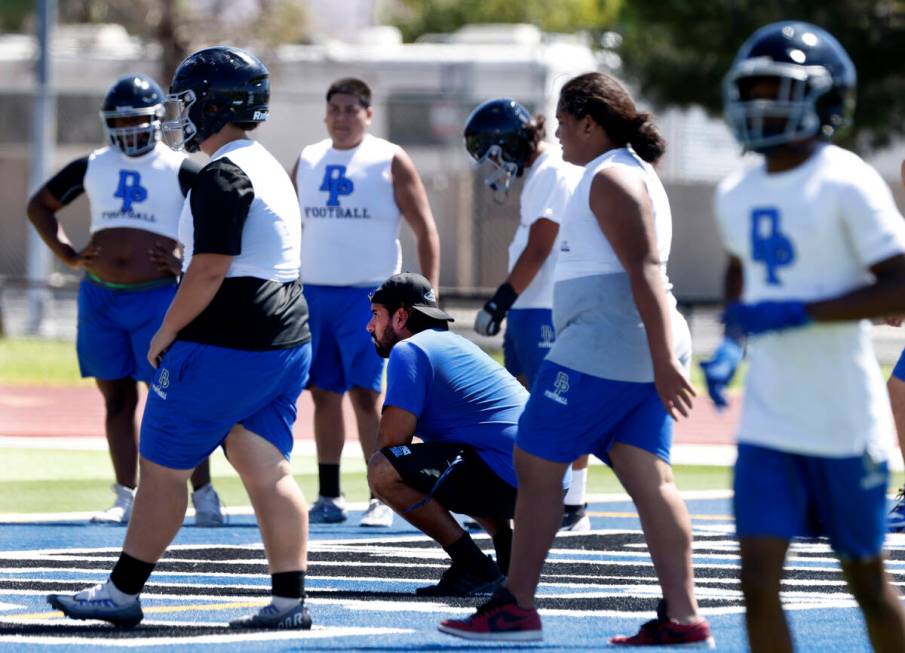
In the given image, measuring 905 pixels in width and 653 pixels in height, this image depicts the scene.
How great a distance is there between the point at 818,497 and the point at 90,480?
7.84 meters

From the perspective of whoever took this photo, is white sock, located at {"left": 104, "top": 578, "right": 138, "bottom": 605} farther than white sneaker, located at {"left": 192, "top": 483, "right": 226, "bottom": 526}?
No

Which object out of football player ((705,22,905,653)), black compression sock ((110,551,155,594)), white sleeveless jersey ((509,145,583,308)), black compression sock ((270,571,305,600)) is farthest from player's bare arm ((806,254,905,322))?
white sleeveless jersey ((509,145,583,308))

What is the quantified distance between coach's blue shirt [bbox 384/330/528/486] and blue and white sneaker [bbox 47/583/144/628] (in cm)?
157

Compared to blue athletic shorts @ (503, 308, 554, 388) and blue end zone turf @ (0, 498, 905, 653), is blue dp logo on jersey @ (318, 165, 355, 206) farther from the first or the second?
blue end zone turf @ (0, 498, 905, 653)

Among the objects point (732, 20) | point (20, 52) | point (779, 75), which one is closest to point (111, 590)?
point (779, 75)

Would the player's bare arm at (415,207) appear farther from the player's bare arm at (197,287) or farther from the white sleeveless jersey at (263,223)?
the player's bare arm at (197,287)

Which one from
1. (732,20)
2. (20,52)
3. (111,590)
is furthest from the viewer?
(20,52)

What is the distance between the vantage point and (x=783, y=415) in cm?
505

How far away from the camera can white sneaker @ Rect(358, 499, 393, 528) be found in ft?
32.6

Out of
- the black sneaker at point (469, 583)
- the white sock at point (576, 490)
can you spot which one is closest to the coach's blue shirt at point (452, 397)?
the black sneaker at point (469, 583)

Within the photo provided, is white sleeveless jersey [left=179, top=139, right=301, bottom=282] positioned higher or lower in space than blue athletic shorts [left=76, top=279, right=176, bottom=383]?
higher

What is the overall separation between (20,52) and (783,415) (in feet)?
100

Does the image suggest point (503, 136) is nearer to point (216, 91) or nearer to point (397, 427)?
point (397, 427)

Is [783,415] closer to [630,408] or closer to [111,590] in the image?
[630,408]
